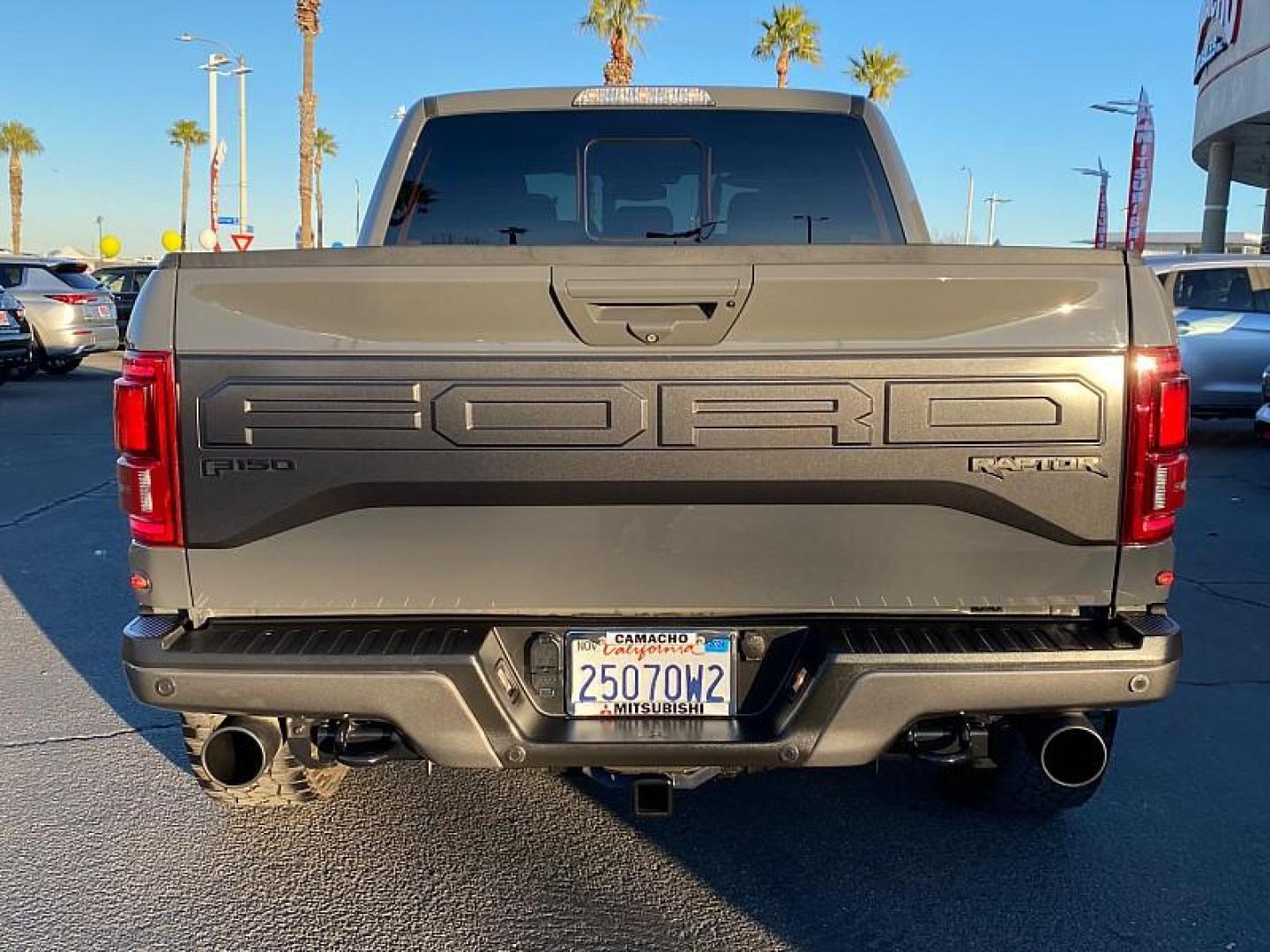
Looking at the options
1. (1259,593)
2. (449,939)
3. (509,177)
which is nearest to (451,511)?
(449,939)

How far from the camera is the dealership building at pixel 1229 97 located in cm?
2403

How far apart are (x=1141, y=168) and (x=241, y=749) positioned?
1100 inches

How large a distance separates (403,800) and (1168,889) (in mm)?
2233

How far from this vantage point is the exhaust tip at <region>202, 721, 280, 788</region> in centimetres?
280

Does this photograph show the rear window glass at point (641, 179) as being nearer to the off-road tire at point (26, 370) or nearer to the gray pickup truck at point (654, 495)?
the gray pickup truck at point (654, 495)

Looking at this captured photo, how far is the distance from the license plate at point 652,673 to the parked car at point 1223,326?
9.25 m

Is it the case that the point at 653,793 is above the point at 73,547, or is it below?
above

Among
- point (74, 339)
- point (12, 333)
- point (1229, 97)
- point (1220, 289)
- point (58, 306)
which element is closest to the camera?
point (1220, 289)

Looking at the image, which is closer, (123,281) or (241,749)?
(241,749)

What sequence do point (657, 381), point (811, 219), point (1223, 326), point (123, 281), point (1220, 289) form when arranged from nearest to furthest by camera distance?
point (657, 381) → point (811, 219) → point (1223, 326) → point (1220, 289) → point (123, 281)

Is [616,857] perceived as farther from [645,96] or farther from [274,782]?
[645,96]

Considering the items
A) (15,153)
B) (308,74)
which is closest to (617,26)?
(308,74)

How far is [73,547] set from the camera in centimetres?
696

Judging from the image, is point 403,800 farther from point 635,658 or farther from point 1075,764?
point 1075,764
